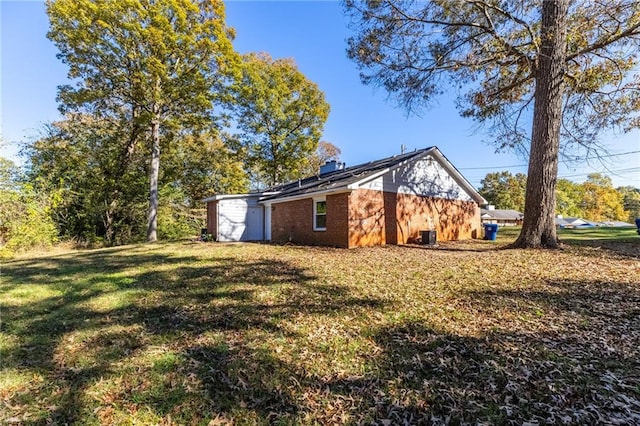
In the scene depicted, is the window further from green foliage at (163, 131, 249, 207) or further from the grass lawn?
green foliage at (163, 131, 249, 207)

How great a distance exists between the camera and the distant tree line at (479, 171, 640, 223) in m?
58.6

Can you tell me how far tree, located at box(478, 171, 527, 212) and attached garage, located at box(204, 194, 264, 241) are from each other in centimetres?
5367

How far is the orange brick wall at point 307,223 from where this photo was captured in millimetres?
12180

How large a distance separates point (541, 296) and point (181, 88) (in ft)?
61.7

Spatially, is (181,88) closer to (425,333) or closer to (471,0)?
(471,0)

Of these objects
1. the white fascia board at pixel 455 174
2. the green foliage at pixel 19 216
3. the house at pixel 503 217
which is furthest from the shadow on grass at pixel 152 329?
the house at pixel 503 217

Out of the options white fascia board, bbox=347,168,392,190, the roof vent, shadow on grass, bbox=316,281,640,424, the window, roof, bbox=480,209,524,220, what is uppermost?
the roof vent

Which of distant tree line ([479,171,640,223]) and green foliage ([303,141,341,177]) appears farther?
distant tree line ([479,171,640,223])

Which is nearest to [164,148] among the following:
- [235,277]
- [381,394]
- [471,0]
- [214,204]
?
[214,204]

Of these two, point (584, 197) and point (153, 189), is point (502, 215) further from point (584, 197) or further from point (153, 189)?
point (153, 189)

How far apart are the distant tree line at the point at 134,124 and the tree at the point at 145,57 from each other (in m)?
0.05

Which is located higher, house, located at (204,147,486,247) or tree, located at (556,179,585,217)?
tree, located at (556,179,585,217)

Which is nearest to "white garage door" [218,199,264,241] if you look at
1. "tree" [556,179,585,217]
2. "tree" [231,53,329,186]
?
"tree" [231,53,329,186]

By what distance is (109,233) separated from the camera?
19141mm
